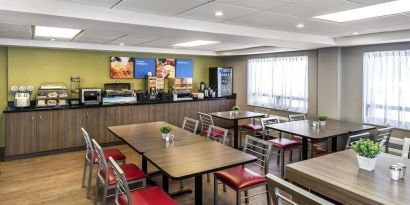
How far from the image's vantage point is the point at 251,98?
757 centimetres

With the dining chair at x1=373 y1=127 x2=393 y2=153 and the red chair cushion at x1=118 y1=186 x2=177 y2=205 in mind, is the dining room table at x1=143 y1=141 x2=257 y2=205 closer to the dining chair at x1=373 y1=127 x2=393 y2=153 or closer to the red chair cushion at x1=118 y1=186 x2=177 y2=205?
the red chair cushion at x1=118 y1=186 x2=177 y2=205

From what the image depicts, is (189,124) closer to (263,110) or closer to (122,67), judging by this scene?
(263,110)

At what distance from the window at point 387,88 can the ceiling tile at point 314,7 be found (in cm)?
242

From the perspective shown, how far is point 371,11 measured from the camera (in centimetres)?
305

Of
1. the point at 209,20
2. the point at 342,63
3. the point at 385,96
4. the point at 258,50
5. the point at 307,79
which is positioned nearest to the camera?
the point at 209,20

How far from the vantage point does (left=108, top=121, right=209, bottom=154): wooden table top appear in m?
3.19

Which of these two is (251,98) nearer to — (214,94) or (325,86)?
(214,94)

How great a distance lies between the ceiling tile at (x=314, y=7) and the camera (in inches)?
105

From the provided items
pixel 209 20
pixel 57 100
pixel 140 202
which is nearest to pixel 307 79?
pixel 209 20

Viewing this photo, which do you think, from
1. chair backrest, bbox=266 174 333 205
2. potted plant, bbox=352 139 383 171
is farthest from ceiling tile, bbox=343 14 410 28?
chair backrest, bbox=266 174 333 205

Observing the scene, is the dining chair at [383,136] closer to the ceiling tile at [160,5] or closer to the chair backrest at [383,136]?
the chair backrest at [383,136]

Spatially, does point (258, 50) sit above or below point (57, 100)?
above

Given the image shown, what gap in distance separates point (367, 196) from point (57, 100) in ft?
18.4

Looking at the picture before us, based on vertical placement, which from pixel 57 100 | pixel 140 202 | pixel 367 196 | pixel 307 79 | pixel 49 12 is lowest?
pixel 140 202
